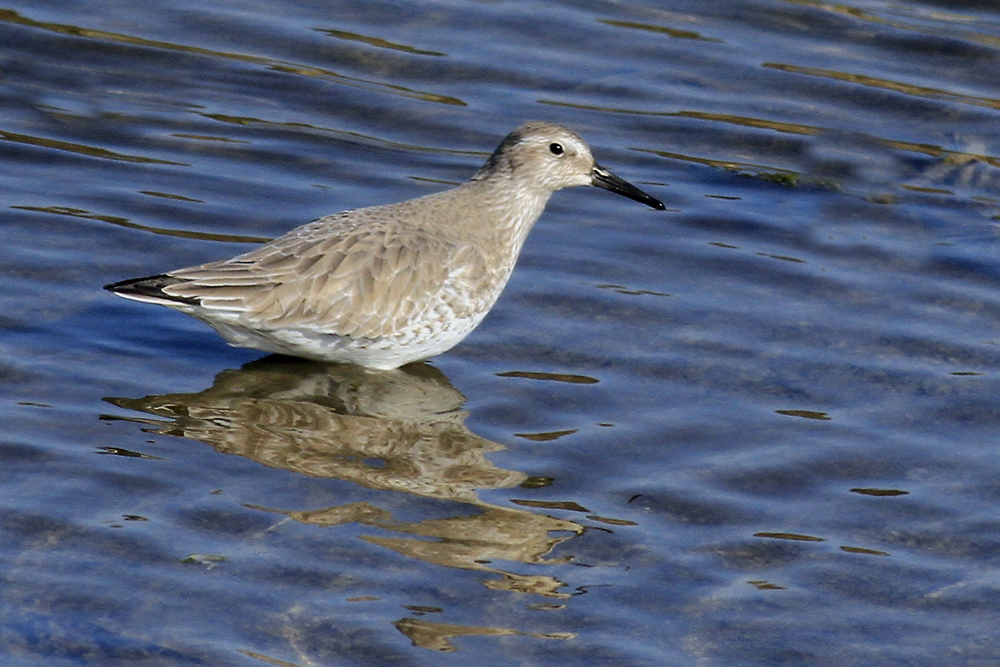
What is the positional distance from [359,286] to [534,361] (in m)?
1.09

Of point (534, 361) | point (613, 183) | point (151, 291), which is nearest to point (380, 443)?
point (534, 361)

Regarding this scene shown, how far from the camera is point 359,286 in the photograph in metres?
8.23

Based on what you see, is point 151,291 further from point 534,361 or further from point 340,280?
point 534,361

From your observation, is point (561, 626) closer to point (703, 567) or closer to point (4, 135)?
point (703, 567)

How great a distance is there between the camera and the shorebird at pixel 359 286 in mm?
7996

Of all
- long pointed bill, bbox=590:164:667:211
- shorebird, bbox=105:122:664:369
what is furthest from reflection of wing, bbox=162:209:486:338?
long pointed bill, bbox=590:164:667:211

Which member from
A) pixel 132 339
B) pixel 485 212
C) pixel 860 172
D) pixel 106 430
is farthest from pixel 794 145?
pixel 106 430

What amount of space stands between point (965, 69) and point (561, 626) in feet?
26.8

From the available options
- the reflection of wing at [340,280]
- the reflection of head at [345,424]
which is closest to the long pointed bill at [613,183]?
the reflection of wing at [340,280]

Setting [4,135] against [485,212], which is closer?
[485,212]

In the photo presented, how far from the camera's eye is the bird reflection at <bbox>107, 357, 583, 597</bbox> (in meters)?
6.75

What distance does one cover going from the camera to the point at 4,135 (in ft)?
35.4

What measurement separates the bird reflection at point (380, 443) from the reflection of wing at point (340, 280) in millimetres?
390

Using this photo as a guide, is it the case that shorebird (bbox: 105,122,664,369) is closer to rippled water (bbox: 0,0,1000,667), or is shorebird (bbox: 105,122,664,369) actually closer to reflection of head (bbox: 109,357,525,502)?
reflection of head (bbox: 109,357,525,502)
